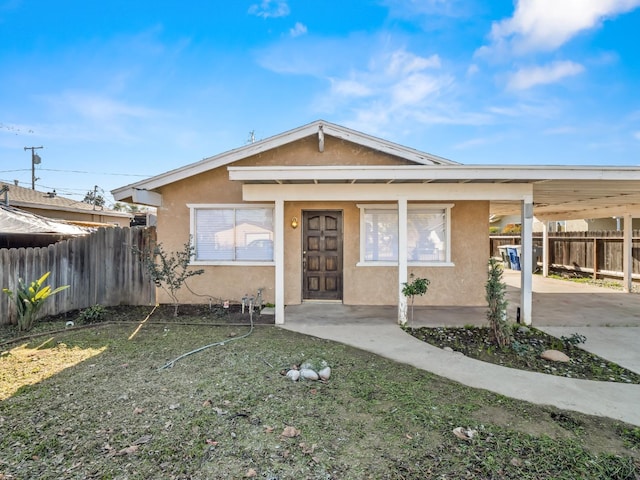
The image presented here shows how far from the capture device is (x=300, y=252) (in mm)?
8070

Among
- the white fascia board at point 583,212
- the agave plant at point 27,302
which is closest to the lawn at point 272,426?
the agave plant at point 27,302

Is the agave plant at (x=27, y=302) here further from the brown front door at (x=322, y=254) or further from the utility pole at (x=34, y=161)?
the utility pole at (x=34, y=161)

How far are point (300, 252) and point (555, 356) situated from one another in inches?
201

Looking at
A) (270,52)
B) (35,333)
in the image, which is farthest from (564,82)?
(35,333)

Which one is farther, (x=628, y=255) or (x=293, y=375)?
(x=628, y=255)

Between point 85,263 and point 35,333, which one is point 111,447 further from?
point 85,263

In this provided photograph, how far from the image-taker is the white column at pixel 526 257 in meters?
6.48

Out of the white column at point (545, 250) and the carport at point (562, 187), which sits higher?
the carport at point (562, 187)

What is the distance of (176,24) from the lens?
29.9ft

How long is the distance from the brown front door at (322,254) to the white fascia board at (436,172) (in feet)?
7.74

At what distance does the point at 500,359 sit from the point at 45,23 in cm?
1256

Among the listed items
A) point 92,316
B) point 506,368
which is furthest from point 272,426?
point 92,316

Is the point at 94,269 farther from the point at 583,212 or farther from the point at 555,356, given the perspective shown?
A: the point at 583,212

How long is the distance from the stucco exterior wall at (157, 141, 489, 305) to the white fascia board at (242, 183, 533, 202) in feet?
4.63
